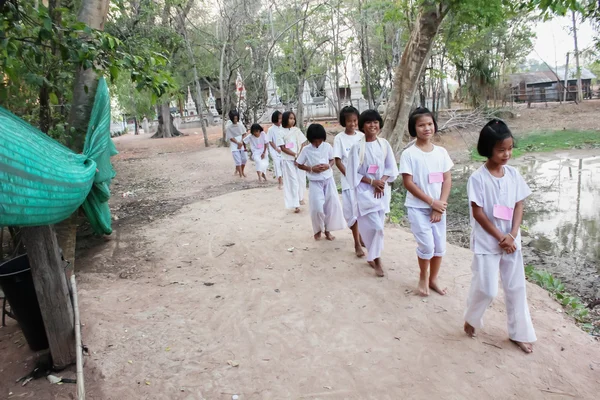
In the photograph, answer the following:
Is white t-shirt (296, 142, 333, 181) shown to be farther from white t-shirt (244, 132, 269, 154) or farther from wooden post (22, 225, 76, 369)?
white t-shirt (244, 132, 269, 154)

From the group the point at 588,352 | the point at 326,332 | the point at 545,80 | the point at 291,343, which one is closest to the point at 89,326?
the point at 291,343

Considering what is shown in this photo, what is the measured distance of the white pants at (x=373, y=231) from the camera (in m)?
4.01

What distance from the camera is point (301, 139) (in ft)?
22.0

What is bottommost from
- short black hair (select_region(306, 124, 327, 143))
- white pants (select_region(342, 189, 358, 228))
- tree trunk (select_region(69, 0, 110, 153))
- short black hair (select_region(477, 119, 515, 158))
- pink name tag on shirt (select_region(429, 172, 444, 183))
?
white pants (select_region(342, 189, 358, 228))

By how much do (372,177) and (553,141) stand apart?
1488 centimetres

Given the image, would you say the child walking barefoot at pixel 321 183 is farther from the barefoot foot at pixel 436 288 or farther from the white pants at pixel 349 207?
the barefoot foot at pixel 436 288

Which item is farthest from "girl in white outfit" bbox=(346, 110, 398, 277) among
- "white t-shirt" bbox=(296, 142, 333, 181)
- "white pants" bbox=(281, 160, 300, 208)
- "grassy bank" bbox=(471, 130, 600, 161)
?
"grassy bank" bbox=(471, 130, 600, 161)

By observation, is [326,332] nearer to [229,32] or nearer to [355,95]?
[229,32]

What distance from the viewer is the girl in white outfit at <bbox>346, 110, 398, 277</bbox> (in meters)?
3.98

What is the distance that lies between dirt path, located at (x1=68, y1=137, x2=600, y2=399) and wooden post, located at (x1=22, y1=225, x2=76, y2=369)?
24cm

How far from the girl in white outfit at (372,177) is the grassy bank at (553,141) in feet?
36.0

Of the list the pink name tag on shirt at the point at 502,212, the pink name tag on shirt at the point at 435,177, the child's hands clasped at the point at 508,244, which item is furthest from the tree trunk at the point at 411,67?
the child's hands clasped at the point at 508,244

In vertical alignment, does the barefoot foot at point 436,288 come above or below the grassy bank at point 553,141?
below

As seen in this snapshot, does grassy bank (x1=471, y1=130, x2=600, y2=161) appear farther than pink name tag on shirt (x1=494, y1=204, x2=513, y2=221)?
Yes
